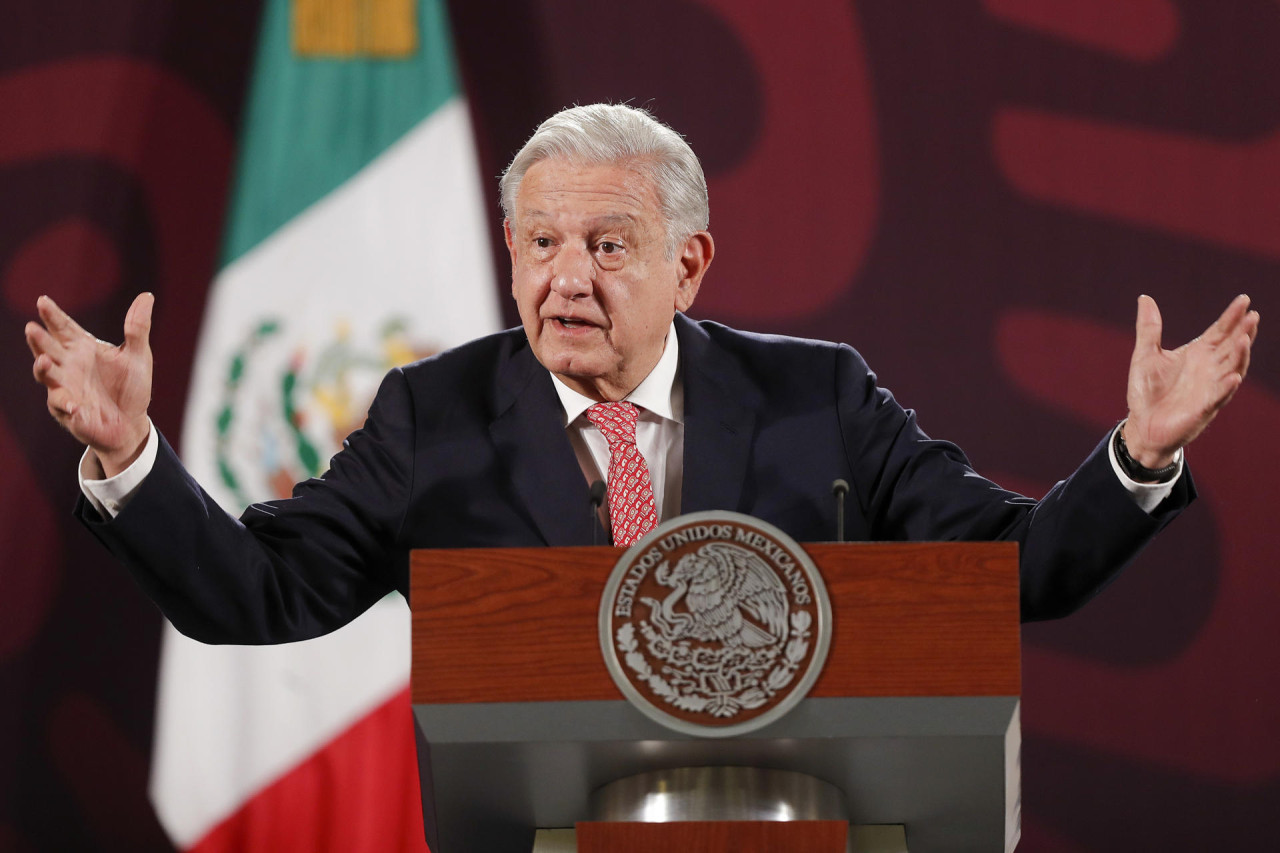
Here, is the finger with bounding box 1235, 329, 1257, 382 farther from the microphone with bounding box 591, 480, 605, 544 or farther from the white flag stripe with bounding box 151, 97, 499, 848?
the white flag stripe with bounding box 151, 97, 499, 848

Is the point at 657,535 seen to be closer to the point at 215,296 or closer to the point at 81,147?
the point at 215,296

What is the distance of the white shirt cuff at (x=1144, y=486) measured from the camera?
1.52 m

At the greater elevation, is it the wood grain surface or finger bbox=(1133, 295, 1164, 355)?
finger bbox=(1133, 295, 1164, 355)

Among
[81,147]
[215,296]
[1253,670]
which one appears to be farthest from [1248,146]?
[81,147]

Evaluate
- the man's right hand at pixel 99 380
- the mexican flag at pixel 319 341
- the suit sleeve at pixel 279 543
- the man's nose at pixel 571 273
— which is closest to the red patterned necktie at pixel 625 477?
the man's nose at pixel 571 273

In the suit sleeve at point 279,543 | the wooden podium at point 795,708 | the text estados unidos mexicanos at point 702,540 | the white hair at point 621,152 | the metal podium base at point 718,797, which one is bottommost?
the metal podium base at point 718,797

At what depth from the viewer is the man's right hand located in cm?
144

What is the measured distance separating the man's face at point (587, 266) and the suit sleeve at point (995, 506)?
13.1 inches

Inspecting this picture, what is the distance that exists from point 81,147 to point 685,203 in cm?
186

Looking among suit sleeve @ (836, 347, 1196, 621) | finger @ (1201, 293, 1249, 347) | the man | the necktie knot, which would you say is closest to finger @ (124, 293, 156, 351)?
the man

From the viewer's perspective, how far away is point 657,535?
1.25 metres

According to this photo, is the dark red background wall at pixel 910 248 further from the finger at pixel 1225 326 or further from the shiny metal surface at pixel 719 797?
the shiny metal surface at pixel 719 797

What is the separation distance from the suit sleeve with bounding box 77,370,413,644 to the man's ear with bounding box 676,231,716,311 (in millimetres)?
443

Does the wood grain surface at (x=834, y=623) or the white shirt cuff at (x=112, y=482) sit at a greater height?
the white shirt cuff at (x=112, y=482)
